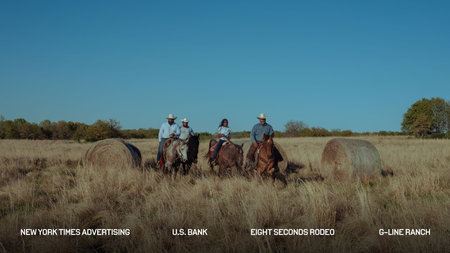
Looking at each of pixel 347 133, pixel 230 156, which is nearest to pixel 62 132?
pixel 230 156

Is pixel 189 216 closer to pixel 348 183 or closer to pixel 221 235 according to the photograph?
pixel 221 235

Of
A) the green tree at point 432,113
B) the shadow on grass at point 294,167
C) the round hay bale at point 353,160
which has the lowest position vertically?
the shadow on grass at point 294,167

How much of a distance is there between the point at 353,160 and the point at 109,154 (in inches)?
380

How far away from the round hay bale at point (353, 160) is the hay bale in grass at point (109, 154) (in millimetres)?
8208

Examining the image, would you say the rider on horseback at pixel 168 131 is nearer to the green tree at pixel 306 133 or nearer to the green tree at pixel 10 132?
the green tree at pixel 10 132

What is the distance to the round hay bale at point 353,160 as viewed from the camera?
9273mm

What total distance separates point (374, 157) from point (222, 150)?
5526 millimetres

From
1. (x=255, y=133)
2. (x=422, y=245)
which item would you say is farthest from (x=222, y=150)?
(x=422, y=245)

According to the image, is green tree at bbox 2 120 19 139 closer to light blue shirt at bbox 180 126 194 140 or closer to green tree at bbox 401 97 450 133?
light blue shirt at bbox 180 126 194 140

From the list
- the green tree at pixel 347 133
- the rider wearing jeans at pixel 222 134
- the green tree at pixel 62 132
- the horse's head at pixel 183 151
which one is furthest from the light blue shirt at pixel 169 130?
the green tree at pixel 347 133

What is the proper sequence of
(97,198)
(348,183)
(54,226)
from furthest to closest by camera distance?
(348,183) → (97,198) → (54,226)

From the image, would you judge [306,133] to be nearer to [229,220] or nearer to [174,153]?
[174,153]

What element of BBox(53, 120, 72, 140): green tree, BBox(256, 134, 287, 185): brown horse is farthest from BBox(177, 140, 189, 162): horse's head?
BBox(53, 120, 72, 140): green tree

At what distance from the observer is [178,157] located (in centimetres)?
964
